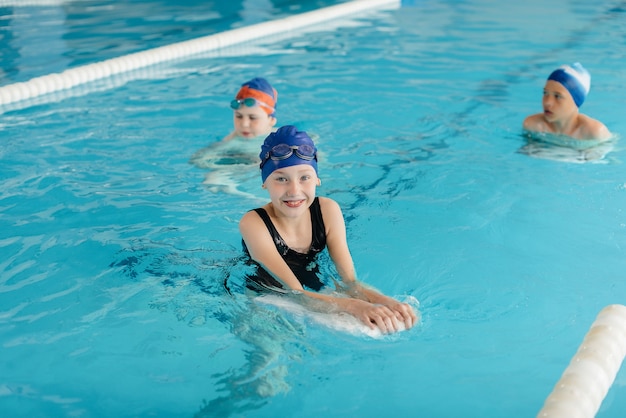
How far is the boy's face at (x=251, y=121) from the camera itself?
5531mm

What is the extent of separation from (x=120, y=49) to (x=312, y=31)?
10.9 ft

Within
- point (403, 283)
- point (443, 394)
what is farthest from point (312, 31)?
point (443, 394)

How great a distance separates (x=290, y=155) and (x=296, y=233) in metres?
0.44

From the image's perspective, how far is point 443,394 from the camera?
9.68ft

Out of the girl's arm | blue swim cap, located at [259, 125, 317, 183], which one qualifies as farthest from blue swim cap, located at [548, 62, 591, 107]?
blue swim cap, located at [259, 125, 317, 183]

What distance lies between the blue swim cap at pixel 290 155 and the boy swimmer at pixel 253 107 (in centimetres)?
223

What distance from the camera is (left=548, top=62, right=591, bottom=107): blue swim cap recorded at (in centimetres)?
567

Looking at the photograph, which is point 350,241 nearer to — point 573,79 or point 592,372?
point 592,372

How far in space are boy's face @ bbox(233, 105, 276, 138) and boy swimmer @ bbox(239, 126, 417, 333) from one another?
2.12 meters

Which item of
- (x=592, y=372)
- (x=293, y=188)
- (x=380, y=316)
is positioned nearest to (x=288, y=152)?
(x=293, y=188)

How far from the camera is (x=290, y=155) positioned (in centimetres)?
326

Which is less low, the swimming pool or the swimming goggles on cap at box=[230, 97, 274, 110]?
the swimming goggles on cap at box=[230, 97, 274, 110]

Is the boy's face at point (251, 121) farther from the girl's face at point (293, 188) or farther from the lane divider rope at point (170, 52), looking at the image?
the lane divider rope at point (170, 52)

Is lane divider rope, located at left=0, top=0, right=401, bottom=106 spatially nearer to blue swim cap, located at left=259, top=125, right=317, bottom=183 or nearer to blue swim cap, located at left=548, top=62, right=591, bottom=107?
blue swim cap, located at left=259, top=125, right=317, bottom=183
